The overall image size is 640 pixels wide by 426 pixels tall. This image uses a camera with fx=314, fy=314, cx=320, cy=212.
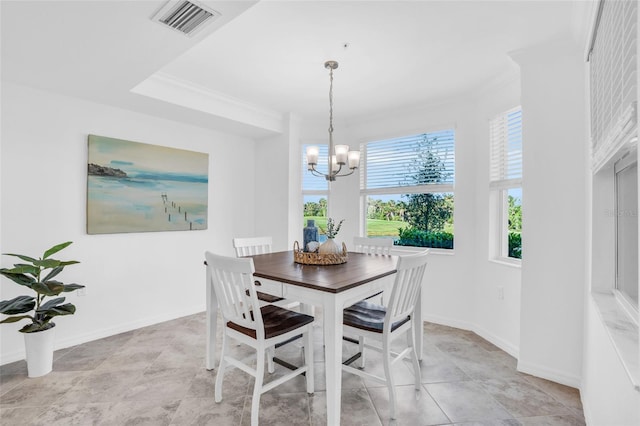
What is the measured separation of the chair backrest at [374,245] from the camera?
10.5 feet

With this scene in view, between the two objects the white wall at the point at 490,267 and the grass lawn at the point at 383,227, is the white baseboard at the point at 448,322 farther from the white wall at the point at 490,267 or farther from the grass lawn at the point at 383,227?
the grass lawn at the point at 383,227

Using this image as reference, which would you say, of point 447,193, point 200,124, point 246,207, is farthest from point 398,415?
point 200,124

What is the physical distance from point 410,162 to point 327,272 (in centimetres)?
237

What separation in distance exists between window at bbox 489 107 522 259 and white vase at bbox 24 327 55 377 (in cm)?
402

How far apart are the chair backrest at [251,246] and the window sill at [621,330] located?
263 centimetres

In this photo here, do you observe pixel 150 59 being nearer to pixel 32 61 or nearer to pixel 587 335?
pixel 32 61

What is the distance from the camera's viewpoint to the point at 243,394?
2.18 m

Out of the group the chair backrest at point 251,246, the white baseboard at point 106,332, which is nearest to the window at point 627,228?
the chair backrest at point 251,246

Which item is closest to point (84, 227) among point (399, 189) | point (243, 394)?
point (243, 394)

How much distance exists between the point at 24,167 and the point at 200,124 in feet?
5.68

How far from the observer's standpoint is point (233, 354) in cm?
278

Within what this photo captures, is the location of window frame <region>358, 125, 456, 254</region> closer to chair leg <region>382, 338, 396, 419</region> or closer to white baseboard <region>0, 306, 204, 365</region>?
chair leg <region>382, 338, 396, 419</region>

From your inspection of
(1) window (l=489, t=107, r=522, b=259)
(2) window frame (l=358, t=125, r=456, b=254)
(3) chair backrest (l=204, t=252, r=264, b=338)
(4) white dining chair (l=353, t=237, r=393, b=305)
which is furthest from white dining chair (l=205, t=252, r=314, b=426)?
(1) window (l=489, t=107, r=522, b=259)

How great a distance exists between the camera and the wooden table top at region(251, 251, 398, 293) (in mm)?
1831
